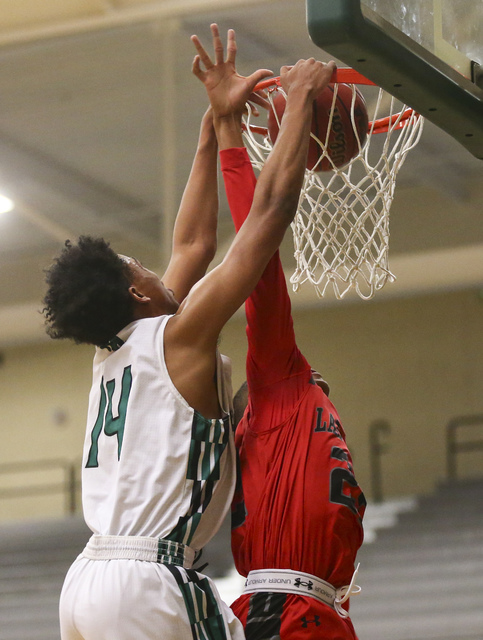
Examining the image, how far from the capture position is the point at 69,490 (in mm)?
14789

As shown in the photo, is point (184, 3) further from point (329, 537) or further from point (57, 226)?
point (329, 537)

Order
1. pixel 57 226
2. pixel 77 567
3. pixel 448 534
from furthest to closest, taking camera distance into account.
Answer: pixel 57 226, pixel 448 534, pixel 77 567

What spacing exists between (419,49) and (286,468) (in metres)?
1.22

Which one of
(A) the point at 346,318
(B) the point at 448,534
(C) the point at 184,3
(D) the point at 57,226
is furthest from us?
(A) the point at 346,318

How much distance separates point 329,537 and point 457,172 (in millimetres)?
9289

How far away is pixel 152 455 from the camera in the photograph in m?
2.43

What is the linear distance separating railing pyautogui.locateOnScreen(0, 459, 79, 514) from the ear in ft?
40.5

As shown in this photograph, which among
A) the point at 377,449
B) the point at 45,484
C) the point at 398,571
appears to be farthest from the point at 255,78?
the point at 45,484

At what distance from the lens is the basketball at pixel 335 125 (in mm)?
3051

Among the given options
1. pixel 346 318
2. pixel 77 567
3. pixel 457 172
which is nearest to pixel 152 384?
pixel 77 567

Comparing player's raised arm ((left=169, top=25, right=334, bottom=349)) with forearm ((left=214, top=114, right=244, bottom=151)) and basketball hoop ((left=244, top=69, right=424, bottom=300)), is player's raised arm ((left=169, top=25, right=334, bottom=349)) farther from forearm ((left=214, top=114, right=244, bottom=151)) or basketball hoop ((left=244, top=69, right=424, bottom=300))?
basketball hoop ((left=244, top=69, right=424, bottom=300))

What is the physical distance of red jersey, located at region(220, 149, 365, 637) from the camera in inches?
97.9

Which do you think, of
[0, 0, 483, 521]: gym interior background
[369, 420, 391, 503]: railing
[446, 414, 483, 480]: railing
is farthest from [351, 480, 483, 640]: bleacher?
[0, 0, 483, 521]: gym interior background

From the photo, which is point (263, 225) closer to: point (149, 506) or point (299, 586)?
point (149, 506)
